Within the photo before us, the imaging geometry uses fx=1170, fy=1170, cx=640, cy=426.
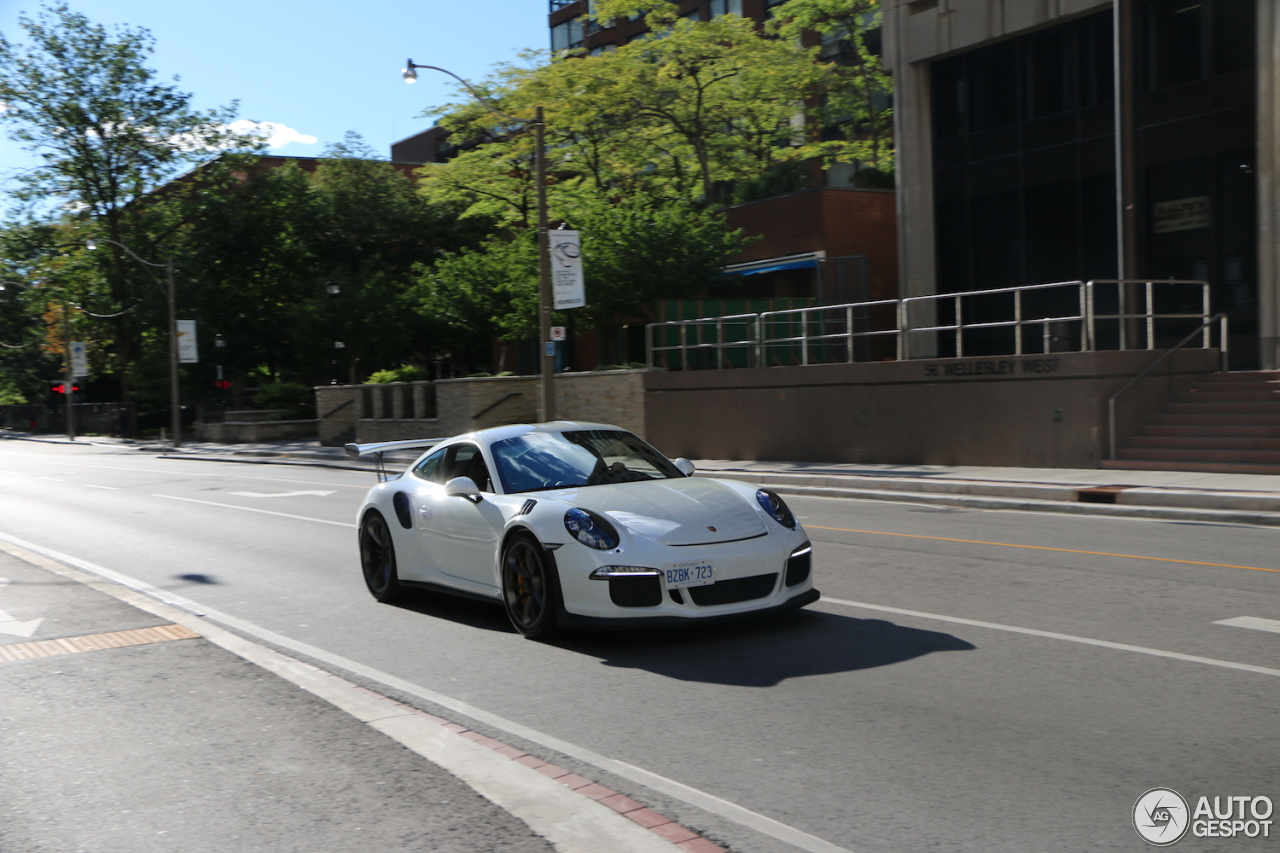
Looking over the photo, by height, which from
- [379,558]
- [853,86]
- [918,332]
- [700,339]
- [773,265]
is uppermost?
[853,86]

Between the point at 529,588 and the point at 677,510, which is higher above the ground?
the point at 677,510

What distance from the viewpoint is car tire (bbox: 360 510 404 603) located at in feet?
31.5

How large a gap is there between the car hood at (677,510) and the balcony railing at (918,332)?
13122 millimetres

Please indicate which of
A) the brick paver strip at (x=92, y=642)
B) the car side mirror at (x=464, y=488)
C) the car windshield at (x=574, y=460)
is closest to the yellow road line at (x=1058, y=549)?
the car windshield at (x=574, y=460)

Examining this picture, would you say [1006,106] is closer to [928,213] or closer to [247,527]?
[928,213]

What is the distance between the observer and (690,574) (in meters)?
7.12

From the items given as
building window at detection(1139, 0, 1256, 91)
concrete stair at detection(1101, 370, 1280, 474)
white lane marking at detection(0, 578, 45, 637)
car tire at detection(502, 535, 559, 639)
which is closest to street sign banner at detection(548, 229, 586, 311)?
concrete stair at detection(1101, 370, 1280, 474)

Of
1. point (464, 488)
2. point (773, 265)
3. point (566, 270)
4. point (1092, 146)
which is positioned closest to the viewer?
point (464, 488)

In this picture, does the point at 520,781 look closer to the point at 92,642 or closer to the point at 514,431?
the point at 514,431

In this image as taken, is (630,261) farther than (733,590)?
Yes

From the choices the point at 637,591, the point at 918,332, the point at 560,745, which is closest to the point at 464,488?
the point at 637,591

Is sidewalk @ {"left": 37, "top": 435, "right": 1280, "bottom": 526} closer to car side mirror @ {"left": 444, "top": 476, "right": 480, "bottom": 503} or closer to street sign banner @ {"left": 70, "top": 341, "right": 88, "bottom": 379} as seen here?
car side mirror @ {"left": 444, "top": 476, "right": 480, "bottom": 503}

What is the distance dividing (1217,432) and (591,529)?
1328cm

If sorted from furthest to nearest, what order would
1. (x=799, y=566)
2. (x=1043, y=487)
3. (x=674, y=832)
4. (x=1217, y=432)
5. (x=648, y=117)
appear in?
1. (x=648, y=117)
2. (x=1217, y=432)
3. (x=1043, y=487)
4. (x=799, y=566)
5. (x=674, y=832)
